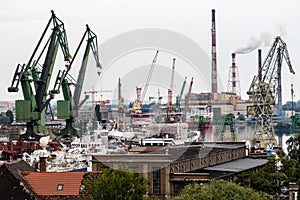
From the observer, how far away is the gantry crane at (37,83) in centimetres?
4869

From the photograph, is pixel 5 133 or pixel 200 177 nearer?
pixel 200 177

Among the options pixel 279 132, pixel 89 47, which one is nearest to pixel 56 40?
pixel 89 47

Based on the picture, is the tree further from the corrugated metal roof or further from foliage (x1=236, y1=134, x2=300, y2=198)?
the corrugated metal roof

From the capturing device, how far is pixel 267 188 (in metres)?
21.3

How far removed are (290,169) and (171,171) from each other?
3.95 meters

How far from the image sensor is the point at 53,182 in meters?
17.5

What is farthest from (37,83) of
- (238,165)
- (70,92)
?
(238,165)

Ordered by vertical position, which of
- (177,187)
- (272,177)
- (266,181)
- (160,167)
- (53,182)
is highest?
(160,167)

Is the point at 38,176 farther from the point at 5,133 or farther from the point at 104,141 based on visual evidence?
the point at 5,133

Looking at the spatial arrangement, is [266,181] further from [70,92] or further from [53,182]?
[70,92]

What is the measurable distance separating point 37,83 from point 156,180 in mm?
29832

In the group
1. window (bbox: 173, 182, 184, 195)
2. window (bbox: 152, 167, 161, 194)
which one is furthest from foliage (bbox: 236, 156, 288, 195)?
window (bbox: 152, 167, 161, 194)

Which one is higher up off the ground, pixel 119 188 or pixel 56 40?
pixel 56 40

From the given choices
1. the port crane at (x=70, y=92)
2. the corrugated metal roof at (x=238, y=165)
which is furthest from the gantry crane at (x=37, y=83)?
the corrugated metal roof at (x=238, y=165)
